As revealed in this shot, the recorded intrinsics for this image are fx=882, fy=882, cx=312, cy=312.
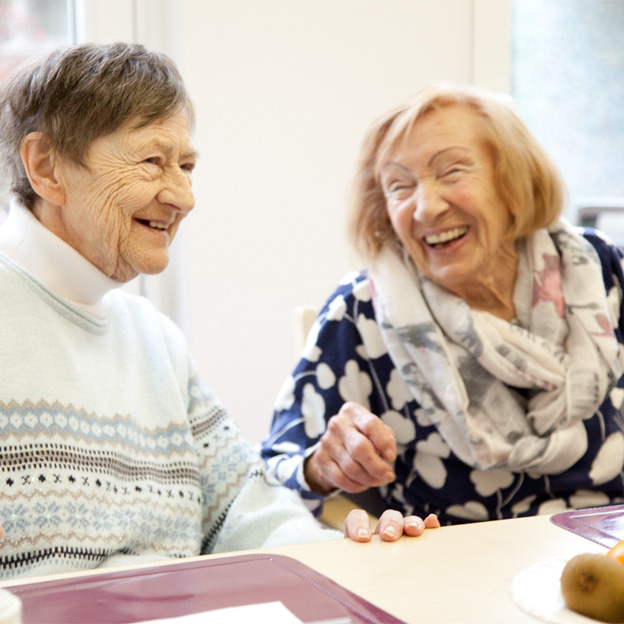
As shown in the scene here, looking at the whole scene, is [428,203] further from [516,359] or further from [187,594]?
[187,594]

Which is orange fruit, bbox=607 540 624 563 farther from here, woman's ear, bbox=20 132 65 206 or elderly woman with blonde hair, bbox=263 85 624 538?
woman's ear, bbox=20 132 65 206

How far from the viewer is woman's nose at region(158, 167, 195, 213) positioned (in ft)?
4.24

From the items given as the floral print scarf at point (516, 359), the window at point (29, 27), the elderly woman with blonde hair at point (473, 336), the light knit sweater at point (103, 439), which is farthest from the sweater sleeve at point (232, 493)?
the window at point (29, 27)

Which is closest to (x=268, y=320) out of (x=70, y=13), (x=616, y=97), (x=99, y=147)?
(x=70, y=13)

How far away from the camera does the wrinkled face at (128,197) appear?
123 cm

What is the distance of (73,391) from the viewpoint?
A: 1.19 metres

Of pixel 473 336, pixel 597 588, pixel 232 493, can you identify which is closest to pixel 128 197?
pixel 232 493

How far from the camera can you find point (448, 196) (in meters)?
1.64

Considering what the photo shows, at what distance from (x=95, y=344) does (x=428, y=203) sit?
68 centimetres

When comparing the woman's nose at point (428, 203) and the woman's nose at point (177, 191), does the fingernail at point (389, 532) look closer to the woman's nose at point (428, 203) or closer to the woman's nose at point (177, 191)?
the woman's nose at point (177, 191)

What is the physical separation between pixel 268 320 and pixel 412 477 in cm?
83

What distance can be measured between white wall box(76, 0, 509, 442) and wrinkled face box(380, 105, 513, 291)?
613 millimetres

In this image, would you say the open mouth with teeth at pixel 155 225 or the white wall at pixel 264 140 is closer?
the open mouth with teeth at pixel 155 225

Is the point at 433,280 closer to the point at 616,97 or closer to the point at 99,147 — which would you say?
the point at 99,147
